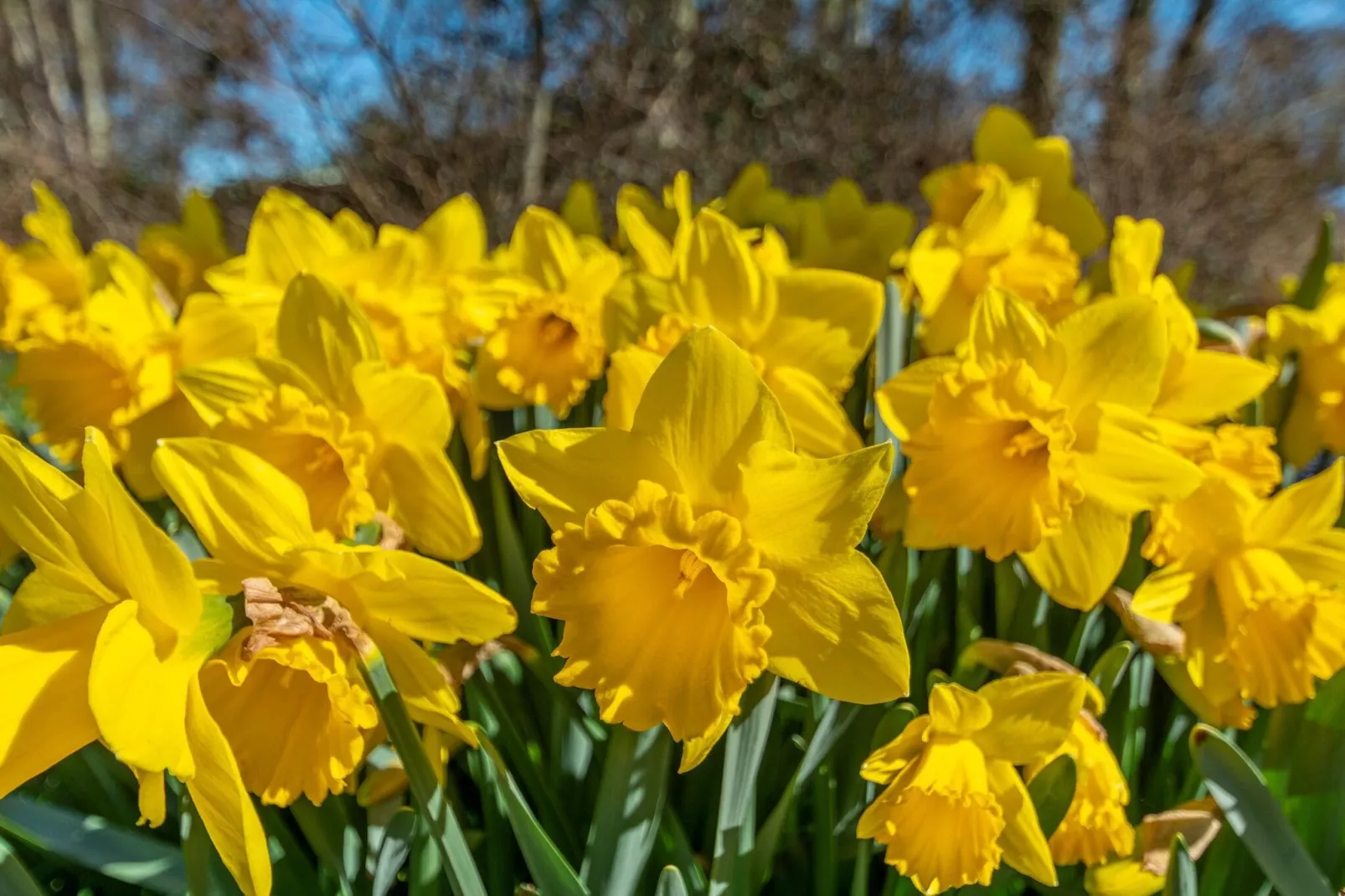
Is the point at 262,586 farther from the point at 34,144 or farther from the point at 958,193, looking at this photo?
the point at 34,144

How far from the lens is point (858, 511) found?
0.76 m

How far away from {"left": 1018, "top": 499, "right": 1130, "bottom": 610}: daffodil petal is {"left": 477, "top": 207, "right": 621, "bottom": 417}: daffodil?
646 millimetres

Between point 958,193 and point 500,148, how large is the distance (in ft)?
13.2

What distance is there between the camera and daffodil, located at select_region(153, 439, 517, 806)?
2.46 feet

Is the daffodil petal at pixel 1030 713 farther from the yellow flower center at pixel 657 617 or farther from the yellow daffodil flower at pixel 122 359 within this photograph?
the yellow daffodil flower at pixel 122 359

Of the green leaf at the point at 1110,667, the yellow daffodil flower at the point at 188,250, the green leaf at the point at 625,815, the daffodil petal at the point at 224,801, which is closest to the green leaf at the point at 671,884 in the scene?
the green leaf at the point at 625,815

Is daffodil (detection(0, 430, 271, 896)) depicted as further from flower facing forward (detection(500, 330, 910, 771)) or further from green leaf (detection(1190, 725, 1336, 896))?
green leaf (detection(1190, 725, 1336, 896))

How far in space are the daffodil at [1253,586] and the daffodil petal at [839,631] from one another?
46 cm

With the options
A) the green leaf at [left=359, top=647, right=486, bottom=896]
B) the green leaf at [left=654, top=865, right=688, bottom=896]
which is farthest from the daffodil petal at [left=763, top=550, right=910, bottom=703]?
the green leaf at [left=359, top=647, right=486, bottom=896]

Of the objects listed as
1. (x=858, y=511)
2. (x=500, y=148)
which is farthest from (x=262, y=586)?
(x=500, y=148)

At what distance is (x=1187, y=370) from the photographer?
44.4 inches

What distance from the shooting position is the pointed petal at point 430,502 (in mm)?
1048

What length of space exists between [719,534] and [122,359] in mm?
965

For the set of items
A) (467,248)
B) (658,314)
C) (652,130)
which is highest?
(652,130)
